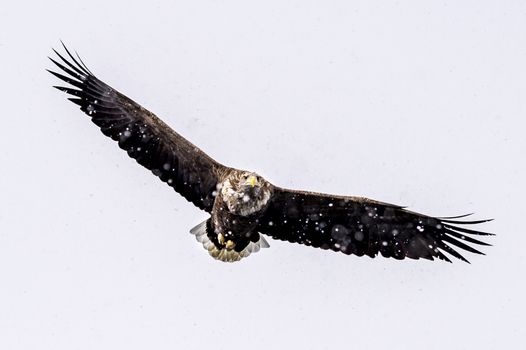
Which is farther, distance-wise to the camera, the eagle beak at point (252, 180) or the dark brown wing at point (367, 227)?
the dark brown wing at point (367, 227)

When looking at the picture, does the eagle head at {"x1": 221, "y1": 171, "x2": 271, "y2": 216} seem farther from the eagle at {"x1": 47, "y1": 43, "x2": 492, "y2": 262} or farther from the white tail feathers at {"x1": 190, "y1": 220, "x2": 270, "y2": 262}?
the white tail feathers at {"x1": 190, "y1": 220, "x2": 270, "y2": 262}

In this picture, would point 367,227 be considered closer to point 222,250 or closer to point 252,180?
point 252,180

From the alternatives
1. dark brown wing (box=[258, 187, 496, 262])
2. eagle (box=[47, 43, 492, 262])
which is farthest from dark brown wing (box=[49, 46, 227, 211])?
dark brown wing (box=[258, 187, 496, 262])

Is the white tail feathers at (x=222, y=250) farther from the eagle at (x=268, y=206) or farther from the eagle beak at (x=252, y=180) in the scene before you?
the eagle beak at (x=252, y=180)

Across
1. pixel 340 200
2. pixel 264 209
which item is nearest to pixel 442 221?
pixel 340 200

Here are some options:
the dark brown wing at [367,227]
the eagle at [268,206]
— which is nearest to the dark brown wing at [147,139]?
the eagle at [268,206]

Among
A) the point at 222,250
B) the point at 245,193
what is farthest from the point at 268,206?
the point at 222,250

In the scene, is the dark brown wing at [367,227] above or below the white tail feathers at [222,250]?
above

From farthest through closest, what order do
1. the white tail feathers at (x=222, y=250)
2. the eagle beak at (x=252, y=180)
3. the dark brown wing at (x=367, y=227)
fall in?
the white tail feathers at (x=222, y=250), the dark brown wing at (x=367, y=227), the eagle beak at (x=252, y=180)
